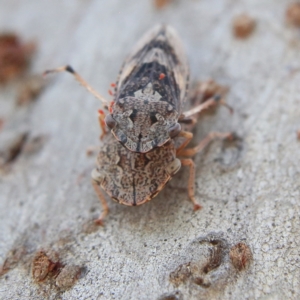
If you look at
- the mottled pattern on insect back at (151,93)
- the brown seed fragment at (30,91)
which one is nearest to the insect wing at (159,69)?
the mottled pattern on insect back at (151,93)

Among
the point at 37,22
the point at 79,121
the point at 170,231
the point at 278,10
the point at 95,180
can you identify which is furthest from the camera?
the point at 37,22

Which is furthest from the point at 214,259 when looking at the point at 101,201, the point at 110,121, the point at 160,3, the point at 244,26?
the point at 160,3

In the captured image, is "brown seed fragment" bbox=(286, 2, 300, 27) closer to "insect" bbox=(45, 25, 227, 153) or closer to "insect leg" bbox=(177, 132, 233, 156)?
"insect" bbox=(45, 25, 227, 153)

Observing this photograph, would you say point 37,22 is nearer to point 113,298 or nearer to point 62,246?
point 62,246

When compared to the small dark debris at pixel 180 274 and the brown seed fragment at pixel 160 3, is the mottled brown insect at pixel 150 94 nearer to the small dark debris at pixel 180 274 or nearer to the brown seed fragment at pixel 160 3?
the brown seed fragment at pixel 160 3

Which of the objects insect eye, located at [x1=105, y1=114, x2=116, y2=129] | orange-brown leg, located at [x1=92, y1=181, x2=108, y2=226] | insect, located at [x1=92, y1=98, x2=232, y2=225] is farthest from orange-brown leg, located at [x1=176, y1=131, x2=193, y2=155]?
orange-brown leg, located at [x1=92, y1=181, x2=108, y2=226]

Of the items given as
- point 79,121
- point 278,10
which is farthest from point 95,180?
point 278,10
